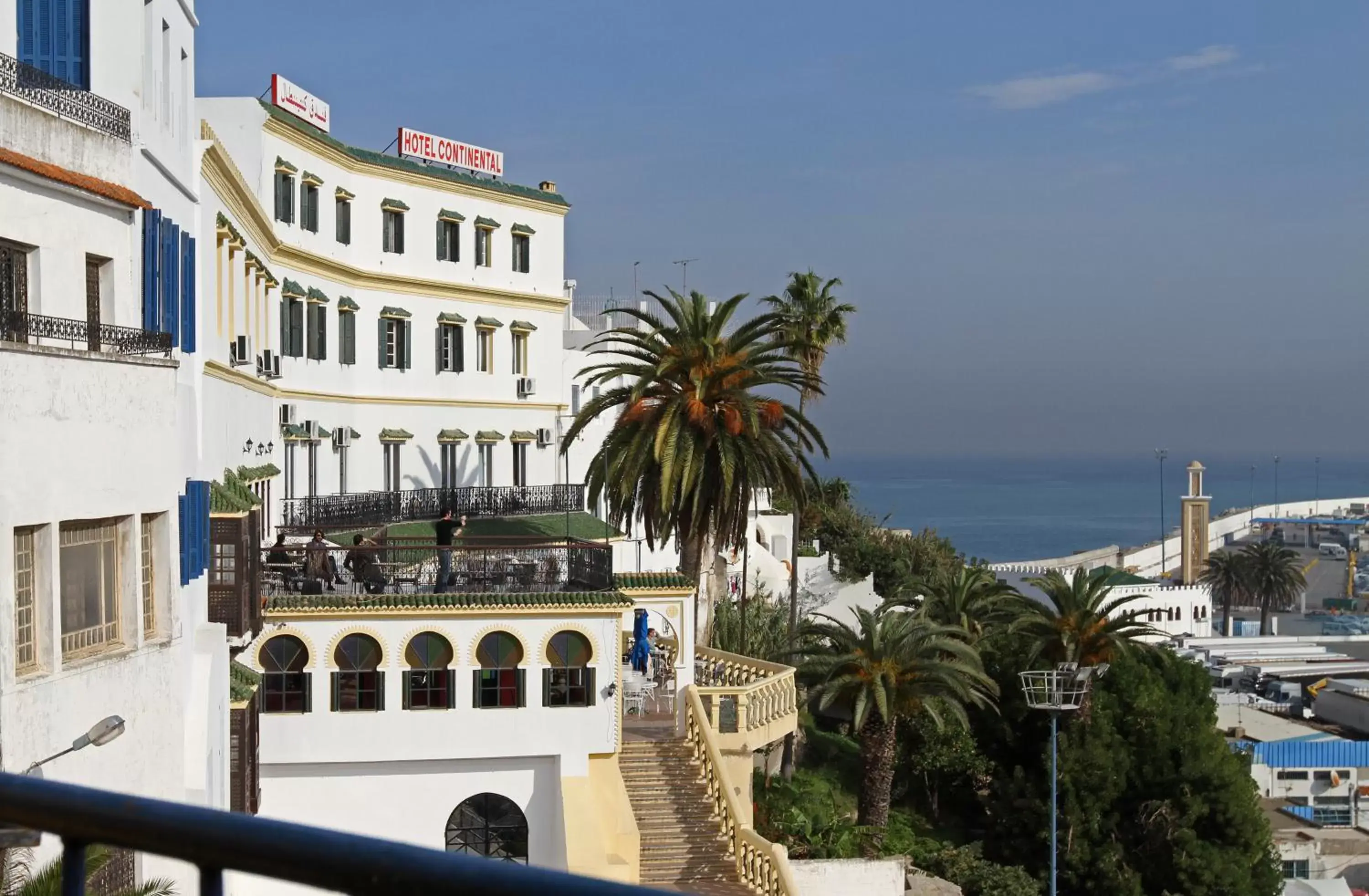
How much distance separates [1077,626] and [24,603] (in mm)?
29327

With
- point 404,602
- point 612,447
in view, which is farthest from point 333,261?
point 404,602

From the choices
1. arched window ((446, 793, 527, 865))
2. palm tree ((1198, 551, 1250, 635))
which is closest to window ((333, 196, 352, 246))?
arched window ((446, 793, 527, 865))

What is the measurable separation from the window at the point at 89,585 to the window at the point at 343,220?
27.3 metres

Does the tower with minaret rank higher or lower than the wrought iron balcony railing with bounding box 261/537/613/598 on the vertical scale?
lower

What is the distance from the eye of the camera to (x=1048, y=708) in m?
32.9

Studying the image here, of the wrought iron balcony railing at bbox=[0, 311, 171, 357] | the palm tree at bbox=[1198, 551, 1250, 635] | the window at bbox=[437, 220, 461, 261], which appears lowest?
the palm tree at bbox=[1198, 551, 1250, 635]

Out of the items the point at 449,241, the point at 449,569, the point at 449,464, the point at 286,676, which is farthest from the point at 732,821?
the point at 449,241

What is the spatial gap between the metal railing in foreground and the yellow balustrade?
901 inches

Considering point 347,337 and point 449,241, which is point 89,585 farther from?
point 449,241

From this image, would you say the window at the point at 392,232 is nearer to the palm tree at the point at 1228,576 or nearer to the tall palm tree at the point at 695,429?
the tall palm tree at the point at 695,429

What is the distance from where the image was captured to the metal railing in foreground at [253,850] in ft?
6.46

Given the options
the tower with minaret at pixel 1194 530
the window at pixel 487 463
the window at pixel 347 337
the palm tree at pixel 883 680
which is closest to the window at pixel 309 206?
the window at pixel 347 337

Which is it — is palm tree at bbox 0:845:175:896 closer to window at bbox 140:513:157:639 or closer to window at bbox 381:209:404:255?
window at bbox 140:513:157:639

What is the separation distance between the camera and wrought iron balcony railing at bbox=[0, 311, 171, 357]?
44.5 ft
